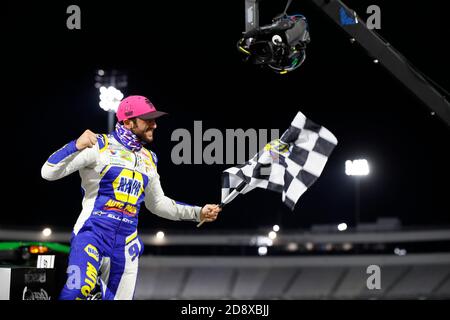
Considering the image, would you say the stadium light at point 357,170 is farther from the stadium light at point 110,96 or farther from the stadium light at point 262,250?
the stadium light at point 110,96

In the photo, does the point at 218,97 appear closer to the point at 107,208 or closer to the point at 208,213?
the point at 208,213

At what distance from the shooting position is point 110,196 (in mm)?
4441

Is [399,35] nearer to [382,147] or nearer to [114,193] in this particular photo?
[114,193]

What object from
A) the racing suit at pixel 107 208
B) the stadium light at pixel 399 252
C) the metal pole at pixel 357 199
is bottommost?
the racing suit at pixel 107 208

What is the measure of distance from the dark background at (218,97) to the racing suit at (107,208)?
2.47 m

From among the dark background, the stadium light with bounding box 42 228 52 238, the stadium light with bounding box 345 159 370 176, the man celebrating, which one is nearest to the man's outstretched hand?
the man celebrating

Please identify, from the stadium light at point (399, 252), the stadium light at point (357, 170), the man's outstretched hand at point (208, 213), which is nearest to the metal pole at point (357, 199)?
the stadium light at point (357, 170)

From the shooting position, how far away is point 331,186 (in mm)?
→ 24391

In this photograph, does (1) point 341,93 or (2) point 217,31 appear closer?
(2) point 217,31

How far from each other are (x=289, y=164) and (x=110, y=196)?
1515 mm

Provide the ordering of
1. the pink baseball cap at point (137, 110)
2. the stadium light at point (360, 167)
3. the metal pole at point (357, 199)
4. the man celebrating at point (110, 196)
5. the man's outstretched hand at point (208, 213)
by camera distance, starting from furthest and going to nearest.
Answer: the metal pole at point (357, 199) → the stadium light at point (360, 167) → the man's outstretched hand at point (208, 213) → the pink baseball cap at point (137, 110) → the man celebrating at point (110, 196)

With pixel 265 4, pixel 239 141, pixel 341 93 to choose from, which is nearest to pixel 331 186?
pixel 341 93

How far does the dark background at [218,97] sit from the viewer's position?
34.3ft
